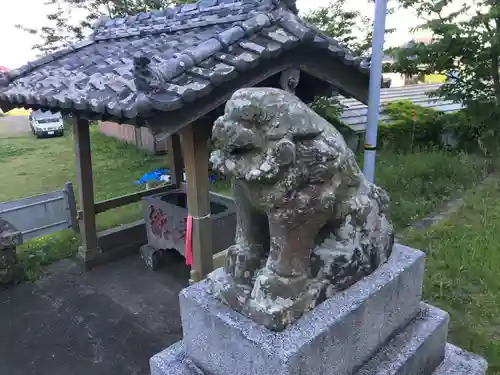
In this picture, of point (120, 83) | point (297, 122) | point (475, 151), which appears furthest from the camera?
point (475, 151)

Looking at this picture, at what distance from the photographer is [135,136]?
45.8 feet

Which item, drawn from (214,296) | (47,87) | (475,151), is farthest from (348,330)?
Answer: (475,151)

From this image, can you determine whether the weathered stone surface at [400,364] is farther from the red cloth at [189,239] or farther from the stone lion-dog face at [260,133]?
the red cloth at [189,239]

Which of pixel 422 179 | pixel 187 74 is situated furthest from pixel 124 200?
pixel 422 179

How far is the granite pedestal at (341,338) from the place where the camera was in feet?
6.19

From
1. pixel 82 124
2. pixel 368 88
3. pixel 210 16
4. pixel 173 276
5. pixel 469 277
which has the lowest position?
pixel 173 276

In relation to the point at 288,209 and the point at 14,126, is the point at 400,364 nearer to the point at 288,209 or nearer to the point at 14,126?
the point at 288,209

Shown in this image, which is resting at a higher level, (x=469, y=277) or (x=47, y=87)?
(x=47, y=87)

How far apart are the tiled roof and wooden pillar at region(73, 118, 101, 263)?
0.76 meters

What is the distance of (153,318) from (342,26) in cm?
657

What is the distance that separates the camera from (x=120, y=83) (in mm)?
3436

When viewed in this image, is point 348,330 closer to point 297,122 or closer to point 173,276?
point 297,122

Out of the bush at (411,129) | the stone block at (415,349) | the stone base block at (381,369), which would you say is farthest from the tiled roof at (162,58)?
the bush at (411,129)

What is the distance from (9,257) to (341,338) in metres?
4.41
